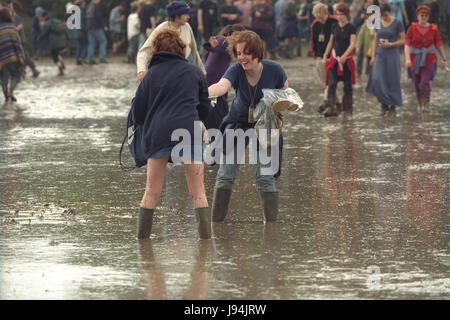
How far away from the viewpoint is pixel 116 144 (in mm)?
14852

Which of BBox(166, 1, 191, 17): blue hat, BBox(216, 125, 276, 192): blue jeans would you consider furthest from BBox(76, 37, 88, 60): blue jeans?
BBox(216, 125, 276, 192): blue jeans

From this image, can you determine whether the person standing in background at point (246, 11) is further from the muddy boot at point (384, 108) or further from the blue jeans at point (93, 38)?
the muddy boot at point (384, 108)

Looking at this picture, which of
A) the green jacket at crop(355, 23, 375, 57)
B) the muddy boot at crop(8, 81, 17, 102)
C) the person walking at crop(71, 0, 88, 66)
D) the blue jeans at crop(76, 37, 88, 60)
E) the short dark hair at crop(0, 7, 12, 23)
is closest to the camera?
the short dark hair at crop(0, 7, 12, 23)

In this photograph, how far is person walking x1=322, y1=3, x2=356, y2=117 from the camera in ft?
57.8

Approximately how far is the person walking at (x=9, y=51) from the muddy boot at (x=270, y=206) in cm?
1112

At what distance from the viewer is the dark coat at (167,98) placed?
8719mm

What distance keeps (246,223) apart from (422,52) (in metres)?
8.99

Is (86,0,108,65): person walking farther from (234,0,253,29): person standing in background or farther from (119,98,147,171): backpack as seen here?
(119,98,147,171): backpack

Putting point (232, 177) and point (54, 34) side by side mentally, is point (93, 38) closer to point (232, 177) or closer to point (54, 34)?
point (54, 34)

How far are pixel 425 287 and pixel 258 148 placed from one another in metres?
2.68

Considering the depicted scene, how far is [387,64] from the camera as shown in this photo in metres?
18.0

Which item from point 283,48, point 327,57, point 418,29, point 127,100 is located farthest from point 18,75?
point 283,48

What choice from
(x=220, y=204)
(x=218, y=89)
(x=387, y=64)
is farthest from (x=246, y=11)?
(x=218, y=89)

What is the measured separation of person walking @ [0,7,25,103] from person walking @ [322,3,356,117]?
18.1 feet
